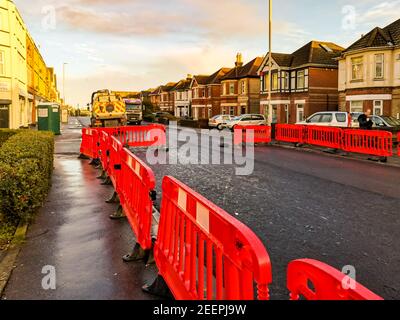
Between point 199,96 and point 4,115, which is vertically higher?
point 199,96

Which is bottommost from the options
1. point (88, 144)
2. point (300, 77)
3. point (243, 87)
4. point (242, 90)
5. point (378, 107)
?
point (88, 144)

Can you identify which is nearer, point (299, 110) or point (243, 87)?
point (299, 110)

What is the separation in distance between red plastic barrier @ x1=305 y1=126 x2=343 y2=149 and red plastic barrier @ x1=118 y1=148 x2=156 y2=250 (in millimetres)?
13244

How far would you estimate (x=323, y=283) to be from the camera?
205 cm

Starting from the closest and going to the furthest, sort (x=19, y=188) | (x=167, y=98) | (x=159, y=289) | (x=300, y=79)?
1. (x=159, y=289)
2. (x=19, y=188)
3. (x=300, y=79)
4. (x=167, y=98)

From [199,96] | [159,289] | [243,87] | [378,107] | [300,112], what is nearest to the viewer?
[159,289]

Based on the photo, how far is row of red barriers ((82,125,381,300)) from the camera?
84.7 inches

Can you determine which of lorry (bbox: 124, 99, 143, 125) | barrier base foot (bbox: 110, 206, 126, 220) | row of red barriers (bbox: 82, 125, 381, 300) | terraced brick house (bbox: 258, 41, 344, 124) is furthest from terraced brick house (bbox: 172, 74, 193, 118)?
row of red barriers (bbox: 82, 125, 381, 300)

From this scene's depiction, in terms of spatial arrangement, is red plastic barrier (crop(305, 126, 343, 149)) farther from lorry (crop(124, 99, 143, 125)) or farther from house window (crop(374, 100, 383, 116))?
lorry (crop(124, 99, 143, 125))

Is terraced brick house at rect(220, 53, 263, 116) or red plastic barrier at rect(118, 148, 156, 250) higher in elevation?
terraced brick house at rect(220, 53, 263, 116)

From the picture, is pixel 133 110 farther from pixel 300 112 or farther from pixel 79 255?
pixel 79 255

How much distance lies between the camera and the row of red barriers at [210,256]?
2.15 meters

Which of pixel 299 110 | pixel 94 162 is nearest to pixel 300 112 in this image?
pixel 299 110

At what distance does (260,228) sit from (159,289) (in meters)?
2.73
